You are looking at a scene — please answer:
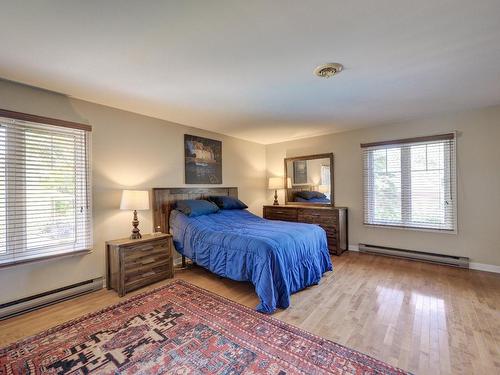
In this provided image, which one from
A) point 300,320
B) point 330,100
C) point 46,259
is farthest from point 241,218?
point 46,259

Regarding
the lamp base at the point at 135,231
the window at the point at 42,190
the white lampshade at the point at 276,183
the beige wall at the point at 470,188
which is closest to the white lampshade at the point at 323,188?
the white lampshade at the point at 276,183

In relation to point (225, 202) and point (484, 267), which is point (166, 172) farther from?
point (484, 267)

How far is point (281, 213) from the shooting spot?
190 inches

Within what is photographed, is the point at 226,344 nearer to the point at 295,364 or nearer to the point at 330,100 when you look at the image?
the point at 295,364

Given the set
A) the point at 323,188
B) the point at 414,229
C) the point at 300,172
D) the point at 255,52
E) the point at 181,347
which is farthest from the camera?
the point at 300,172

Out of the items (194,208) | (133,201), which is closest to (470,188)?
(194,208)

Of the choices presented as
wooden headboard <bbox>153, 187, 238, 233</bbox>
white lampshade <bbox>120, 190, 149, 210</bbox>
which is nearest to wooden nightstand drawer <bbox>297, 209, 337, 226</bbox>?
wooden headboard <bbox>153, 187, 238, 233</bbox>

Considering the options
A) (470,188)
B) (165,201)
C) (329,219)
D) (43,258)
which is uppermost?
(470,188)

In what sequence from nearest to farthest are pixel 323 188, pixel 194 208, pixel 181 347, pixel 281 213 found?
pixel 181 347 → pixel 194 208 → pixel 323 188 → pixel 281 213

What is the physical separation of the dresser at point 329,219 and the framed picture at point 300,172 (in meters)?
0.68

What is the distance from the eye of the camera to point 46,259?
2.46 meters

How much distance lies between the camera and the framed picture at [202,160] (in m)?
3.95

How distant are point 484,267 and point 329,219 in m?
2.15

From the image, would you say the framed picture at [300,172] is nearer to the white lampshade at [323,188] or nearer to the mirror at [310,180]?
the mirror at [310,180]
